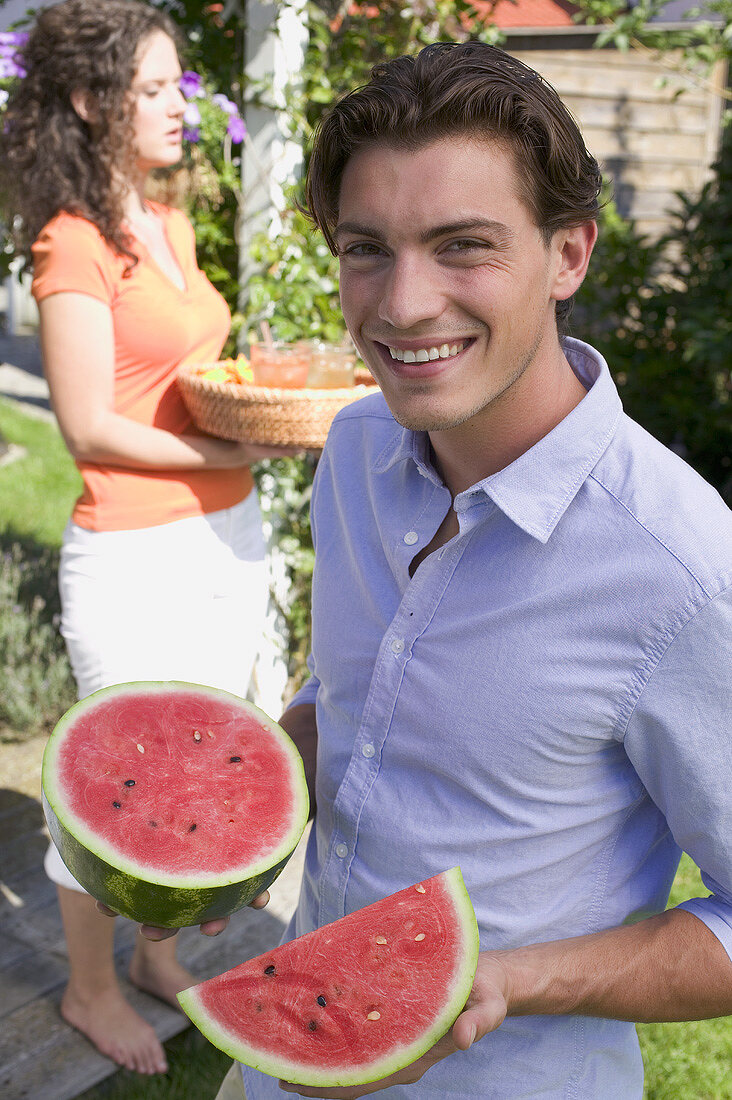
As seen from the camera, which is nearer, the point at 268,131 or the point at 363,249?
the point at 363,249

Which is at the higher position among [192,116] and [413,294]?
[413,294]

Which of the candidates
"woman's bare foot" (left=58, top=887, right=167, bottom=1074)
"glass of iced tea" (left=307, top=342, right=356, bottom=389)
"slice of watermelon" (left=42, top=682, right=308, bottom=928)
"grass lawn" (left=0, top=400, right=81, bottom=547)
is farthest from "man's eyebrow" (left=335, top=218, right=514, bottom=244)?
"grass lawn" (left=0, top=400, right=81, bottom=547)

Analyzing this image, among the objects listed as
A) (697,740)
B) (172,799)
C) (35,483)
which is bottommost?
(35,483)

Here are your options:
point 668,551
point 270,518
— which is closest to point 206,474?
point 270,518

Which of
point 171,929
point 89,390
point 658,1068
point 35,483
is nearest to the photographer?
point 171,929

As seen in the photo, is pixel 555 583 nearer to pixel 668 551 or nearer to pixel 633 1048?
pixel 668 551

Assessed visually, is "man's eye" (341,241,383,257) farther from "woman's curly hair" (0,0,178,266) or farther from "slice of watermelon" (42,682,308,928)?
"woman's curly hair" (0,0,178,266)

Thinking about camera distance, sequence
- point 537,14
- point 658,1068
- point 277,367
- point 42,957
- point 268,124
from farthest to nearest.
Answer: point 537,14, point 268,124, point 42,957, point 277,367, point 658,1068

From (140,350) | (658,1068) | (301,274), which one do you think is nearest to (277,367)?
(140,350)

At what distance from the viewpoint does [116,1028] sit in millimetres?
3027

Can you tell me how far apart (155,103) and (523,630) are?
7.57 feet

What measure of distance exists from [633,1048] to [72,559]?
6.48 ft

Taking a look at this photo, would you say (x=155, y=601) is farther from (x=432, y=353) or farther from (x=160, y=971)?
(x=432, y=353)

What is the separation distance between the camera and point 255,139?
4090mm
